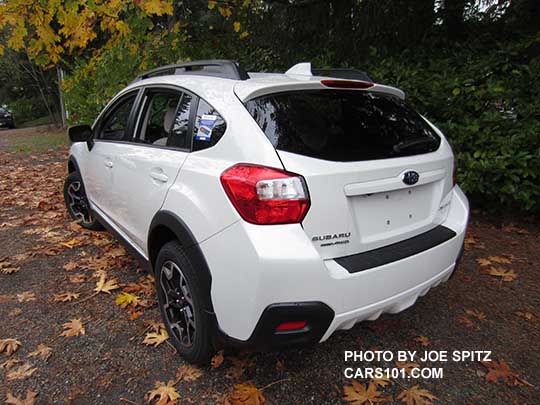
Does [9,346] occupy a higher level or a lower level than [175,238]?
lower

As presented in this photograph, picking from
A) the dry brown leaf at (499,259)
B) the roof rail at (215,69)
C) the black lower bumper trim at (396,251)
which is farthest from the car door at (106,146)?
the dry brown leaf at (499,259)

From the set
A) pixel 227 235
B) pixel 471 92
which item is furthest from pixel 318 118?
pixel 471 92

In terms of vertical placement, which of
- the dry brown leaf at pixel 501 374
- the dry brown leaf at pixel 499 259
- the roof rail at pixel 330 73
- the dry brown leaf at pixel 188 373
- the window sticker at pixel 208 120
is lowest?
the dry brown leaf at pixel 499 259

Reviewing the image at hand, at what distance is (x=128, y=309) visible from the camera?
2.81 m

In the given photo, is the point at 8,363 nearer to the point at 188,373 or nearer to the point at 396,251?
the point at 188,373

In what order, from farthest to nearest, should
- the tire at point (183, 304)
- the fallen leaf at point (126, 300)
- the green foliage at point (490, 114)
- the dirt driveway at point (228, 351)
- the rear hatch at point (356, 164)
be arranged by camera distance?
the green foliage at point (490, 114)
the fallen leaf at point (126, 300)
the dirt driveway at point (228, 351)
the tire at point (183, 304)
the rear hatch at point (356, 164)

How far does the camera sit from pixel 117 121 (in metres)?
3.44

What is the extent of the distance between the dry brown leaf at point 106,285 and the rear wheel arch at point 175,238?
82cm

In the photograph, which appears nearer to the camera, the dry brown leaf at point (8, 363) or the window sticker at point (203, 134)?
the window sticker at point (203, 134)

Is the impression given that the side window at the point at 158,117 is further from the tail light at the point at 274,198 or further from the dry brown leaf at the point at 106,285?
the dry brown leaf at the point at 106,285

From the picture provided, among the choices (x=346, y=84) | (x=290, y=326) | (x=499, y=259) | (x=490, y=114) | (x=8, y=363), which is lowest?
(x=499, y=259)

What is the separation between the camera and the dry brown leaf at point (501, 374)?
6.90ft

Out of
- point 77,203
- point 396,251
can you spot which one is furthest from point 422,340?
point 77,203

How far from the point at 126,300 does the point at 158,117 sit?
143 centimetres
